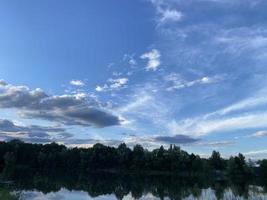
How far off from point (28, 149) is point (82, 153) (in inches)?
786

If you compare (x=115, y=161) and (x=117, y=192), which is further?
(x=115, y=161)

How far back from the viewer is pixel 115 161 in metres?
159

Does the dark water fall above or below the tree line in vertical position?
below

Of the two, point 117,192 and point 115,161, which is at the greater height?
point 115,161

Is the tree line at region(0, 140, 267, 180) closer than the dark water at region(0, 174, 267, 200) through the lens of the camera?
No

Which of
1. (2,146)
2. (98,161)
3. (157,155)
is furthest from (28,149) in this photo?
(157,155)

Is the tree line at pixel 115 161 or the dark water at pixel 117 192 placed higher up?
the tree line at pixel 115 161

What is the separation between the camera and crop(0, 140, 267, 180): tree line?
5541 inches

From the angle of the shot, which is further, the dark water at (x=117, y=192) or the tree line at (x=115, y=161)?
the tree line at (x=115, y=161)

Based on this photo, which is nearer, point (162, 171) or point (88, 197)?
point (88, 197)

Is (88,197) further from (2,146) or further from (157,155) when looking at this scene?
(2,146)

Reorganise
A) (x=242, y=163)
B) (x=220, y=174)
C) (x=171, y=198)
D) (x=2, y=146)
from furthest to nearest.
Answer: (x=2, y=146) < (x=220, y=174) < (x=242, y=163) < (x=171, y=198)

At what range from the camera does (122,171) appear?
15575cm

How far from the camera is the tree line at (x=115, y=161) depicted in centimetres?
14075
